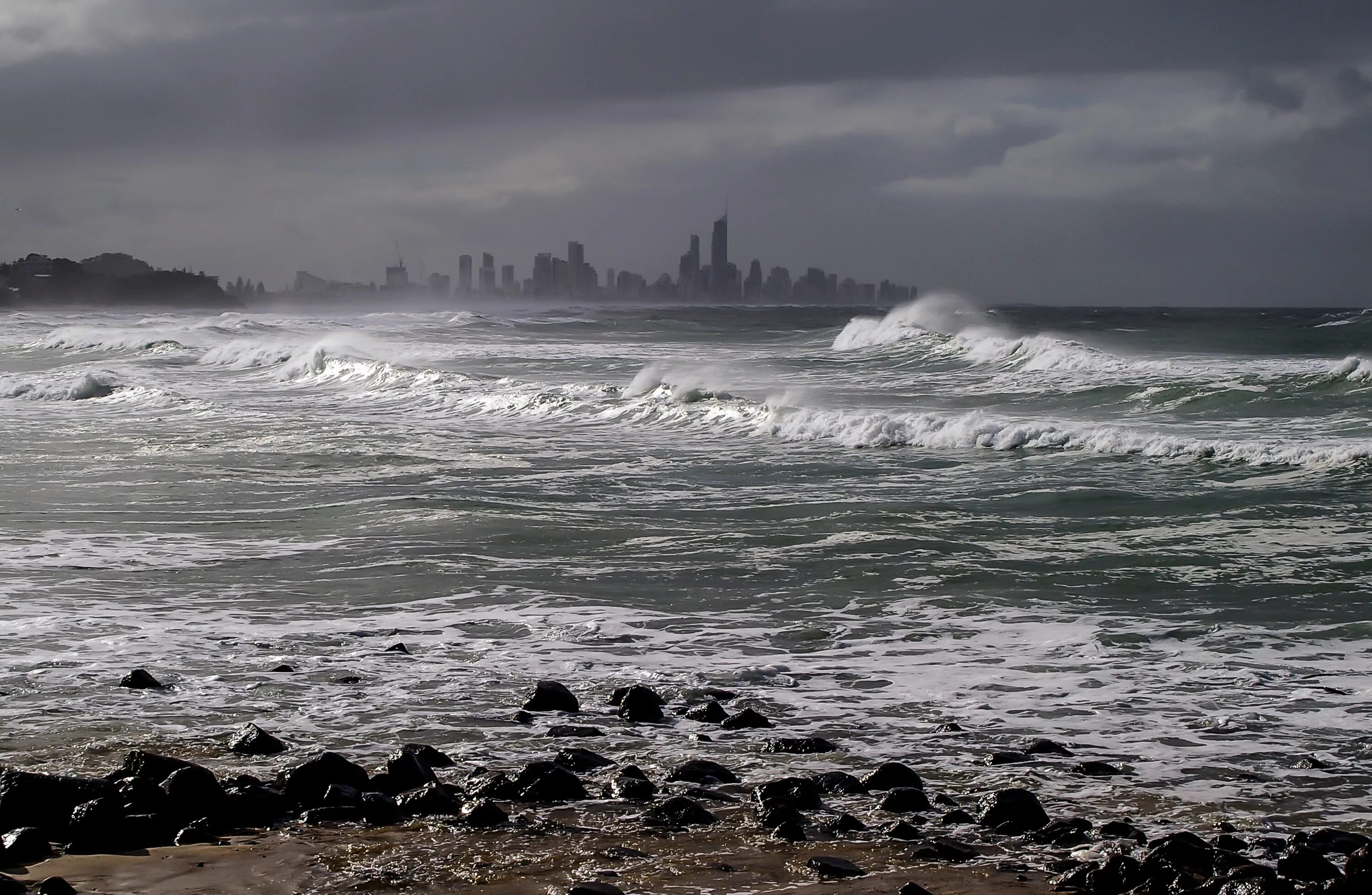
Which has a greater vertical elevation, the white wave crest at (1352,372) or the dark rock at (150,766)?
the white wave crest at (1352,372)

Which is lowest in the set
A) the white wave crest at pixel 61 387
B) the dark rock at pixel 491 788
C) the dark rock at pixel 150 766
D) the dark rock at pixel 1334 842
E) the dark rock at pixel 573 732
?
the dark rock at pixel 573 732

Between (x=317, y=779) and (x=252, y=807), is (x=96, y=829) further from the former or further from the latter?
(x=317, y=779)

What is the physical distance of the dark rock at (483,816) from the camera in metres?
5.21

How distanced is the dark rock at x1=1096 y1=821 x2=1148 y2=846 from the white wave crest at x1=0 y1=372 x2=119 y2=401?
91.7ft

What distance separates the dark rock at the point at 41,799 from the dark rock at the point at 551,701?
223 cm

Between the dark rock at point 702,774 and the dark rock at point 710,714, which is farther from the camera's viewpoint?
the dark rock at point 710,714

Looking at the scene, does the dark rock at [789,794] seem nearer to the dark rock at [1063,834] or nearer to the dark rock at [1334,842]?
the dark rock at [1063,834]

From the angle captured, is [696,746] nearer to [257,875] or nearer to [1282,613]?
[257,875]

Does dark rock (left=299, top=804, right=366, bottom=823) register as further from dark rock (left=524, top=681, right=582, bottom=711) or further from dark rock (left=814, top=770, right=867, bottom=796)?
dark rock (left=814, top=770, right=867, bottom=796)

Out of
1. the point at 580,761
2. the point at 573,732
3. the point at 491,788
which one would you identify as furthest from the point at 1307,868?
the point at 573,732

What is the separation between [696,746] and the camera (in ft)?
20.5

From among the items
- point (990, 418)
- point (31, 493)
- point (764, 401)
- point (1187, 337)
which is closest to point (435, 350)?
point (764, 401)

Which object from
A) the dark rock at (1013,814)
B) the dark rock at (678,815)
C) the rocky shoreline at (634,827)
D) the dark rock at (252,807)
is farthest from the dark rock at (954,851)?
the dark rock at (252,807)

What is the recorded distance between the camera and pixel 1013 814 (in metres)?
5.20
